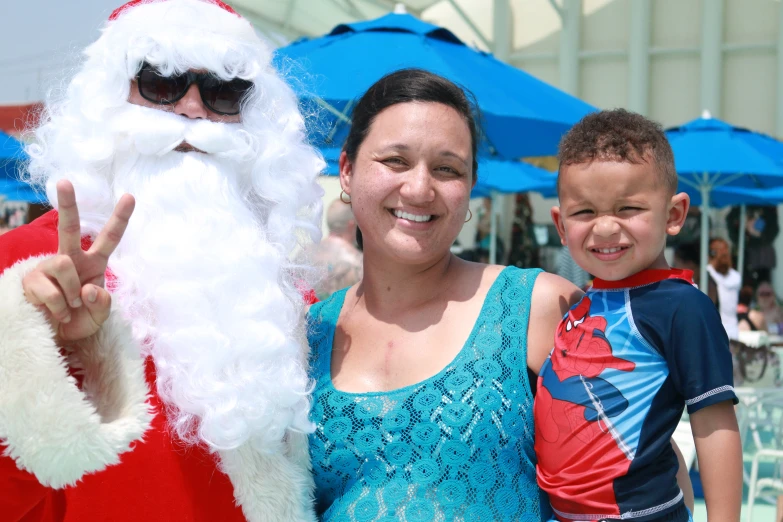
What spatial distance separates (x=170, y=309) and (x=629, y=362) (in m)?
1.08

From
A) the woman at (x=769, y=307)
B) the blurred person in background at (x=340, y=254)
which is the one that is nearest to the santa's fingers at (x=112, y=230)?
the blurred person in background at (x=340, y=254)

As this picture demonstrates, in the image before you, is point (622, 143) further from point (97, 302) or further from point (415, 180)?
point (97, 302)

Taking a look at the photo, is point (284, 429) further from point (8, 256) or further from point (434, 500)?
point (8, 256)

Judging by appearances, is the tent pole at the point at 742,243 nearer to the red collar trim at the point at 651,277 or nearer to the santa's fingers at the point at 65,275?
the red collar trim at the point at 651,277

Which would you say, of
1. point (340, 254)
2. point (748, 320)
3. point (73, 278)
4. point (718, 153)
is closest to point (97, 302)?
point (73, 278)

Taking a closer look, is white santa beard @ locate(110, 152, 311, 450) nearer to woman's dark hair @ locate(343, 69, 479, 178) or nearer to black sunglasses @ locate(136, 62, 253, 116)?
black sunglasses @ locate(136, 62, 253, 116)

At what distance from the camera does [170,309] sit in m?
1.84

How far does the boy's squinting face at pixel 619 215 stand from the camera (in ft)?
5.91

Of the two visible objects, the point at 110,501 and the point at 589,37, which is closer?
the point at 110,501

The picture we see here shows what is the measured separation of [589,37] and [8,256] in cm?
1558

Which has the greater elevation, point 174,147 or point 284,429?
point 174,147

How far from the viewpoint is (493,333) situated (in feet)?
6.37

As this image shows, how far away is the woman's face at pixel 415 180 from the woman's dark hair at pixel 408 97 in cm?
3

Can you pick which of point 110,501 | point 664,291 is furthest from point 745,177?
point 110,501
